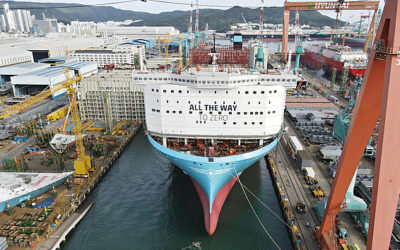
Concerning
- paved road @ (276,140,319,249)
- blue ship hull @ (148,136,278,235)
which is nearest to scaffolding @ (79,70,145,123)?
blue ship hull @ (148,136,278,235)

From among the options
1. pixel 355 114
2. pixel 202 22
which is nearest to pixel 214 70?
pixel 355 114

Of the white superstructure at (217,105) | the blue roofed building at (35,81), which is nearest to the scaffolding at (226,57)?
the white superstructure at (217,105)

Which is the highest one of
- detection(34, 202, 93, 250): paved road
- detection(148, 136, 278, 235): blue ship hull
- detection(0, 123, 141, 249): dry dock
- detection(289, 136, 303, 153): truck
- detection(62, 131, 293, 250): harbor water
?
detection(148, 136, 278, 235): blue ship hull

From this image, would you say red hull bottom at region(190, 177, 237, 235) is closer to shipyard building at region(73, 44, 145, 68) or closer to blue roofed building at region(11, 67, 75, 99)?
blue roofed building at region(11, 67, 75, 99)

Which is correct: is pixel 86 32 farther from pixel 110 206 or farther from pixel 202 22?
pixel 110 206

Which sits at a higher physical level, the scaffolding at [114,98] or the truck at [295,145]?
the scaffolding at [114,98]

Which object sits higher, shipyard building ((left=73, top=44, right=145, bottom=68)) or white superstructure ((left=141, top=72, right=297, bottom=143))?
shipyard building ((left=73, top=44, right=145, bottom=68))

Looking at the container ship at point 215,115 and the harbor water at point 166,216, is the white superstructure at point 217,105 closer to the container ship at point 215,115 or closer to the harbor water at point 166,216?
→ the container ship at point 215,115
